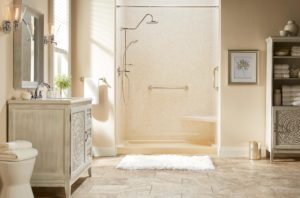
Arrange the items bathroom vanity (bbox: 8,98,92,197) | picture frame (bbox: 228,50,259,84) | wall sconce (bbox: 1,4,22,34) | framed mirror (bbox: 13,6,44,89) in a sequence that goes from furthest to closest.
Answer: picture frame (bbox: 228,50,259,84) < framed mirror (bbox: 13,6,44,89) < bathroom vanity (bbox: 8,98,92,197) < wall sconce (bbox: 1,4,22,34)

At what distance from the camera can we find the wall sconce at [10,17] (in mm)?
3384

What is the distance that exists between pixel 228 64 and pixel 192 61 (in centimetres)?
150

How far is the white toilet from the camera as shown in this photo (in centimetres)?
304

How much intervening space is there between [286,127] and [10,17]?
3.58 m

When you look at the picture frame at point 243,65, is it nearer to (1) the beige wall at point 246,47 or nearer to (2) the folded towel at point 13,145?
(1) the beige wall at point 246,47

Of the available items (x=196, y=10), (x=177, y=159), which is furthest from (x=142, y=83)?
(x=177, y=159)

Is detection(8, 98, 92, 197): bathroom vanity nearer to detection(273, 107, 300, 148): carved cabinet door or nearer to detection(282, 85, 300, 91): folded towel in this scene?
detection(273, 107, 300, 148): carved cabinet door

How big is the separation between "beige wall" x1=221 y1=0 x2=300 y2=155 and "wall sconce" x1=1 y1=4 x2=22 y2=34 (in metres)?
3.07

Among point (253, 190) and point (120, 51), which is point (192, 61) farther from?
point (253, 190)

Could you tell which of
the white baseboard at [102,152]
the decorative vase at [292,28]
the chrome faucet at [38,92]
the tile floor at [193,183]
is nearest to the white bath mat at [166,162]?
the tile floor at [193,183]

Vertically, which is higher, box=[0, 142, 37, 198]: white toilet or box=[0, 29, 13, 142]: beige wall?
box=[0, 29, 13, 142]: beige wall

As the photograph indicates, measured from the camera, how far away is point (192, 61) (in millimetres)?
7172

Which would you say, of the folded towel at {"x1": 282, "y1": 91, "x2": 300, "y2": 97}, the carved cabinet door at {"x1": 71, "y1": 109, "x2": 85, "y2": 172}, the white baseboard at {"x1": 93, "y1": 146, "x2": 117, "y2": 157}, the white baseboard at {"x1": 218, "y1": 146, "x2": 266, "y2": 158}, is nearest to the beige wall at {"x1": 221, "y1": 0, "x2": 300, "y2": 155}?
the white baseboard at {"x1": 218, "y1": 146, "x2": 266, "y2": 158}

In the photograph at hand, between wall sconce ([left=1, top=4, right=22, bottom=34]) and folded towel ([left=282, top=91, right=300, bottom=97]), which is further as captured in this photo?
folded towel ([left=282, top=91, right=300, bottom=97])
